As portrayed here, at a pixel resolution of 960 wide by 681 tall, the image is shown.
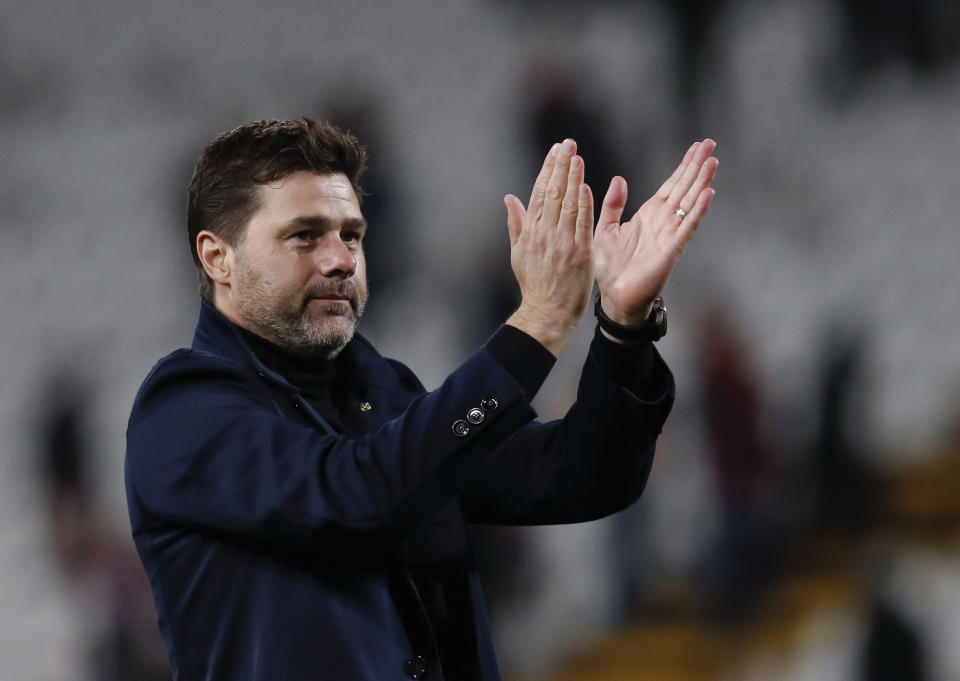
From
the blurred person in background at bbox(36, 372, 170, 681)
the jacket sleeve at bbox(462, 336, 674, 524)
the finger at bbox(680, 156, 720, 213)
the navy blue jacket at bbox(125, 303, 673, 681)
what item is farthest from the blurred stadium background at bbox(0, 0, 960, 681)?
the finger at bbox(680, 156, 720, 213)

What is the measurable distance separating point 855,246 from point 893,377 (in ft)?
1.27

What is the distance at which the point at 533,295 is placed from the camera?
0.97 m

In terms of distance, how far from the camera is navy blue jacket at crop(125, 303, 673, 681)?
925mm

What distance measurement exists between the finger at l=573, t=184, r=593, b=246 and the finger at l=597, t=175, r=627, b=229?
101 mm

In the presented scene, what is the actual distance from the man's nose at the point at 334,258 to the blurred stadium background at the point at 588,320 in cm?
188

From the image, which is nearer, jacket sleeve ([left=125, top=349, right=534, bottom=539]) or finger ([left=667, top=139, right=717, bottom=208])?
jacket sleeve ([left=125, top=349, right=534, bottom=539])

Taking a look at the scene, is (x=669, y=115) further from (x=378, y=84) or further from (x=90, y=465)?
(x=90, y=465)

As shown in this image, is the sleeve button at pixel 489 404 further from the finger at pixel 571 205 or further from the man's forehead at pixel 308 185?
the man's forehead at pixel 308 185

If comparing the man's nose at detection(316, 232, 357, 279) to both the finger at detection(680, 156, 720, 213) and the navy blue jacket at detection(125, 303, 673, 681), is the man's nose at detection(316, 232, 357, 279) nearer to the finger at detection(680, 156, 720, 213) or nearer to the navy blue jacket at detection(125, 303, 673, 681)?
the navy blue jacket at detection(125, 303, 673, 681)

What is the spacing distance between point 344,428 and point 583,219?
0.31m

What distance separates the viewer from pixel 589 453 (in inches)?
43.3

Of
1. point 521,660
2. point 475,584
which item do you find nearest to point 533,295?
point 475,584

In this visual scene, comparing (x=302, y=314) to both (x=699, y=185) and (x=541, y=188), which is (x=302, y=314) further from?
(x=699, y=185)

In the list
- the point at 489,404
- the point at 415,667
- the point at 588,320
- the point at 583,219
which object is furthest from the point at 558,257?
the point at 588,320
